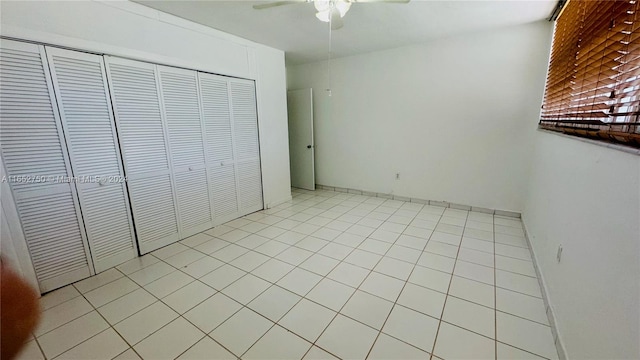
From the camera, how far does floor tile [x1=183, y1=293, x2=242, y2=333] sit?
1.79m

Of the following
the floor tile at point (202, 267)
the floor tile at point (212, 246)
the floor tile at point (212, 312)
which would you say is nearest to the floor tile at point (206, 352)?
the floor tile at point (212, 312)

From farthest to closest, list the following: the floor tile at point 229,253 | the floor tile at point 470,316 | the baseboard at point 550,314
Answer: the floor tile at point 229,253 < the floor tile at point 470,316 < the baseboard at point 550,314

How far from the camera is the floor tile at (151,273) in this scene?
230 cm

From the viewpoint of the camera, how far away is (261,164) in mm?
3979

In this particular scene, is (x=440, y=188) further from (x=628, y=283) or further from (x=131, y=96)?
(x=131, y=96)

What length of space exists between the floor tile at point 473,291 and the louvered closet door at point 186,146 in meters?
2.93

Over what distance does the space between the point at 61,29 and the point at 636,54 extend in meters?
3.63

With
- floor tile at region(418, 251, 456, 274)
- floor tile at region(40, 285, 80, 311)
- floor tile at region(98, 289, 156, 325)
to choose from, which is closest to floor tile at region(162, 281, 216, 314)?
floor tile at region(98, 289, 156, 325)

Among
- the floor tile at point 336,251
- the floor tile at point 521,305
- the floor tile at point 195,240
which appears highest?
the floor tile at point 195,240

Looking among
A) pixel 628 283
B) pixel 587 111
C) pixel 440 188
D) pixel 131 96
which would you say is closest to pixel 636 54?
pixel 587 111

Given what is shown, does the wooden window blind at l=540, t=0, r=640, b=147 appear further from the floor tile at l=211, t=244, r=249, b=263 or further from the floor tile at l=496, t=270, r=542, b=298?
the floor tile at l=211, t=244, r=249, b=263

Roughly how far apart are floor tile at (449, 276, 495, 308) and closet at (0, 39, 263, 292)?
2.91 metres

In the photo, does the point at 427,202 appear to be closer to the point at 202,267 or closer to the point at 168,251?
the point at 202,267

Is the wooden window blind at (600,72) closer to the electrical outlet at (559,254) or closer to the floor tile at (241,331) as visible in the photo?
the electrical outlet at (559,254)
